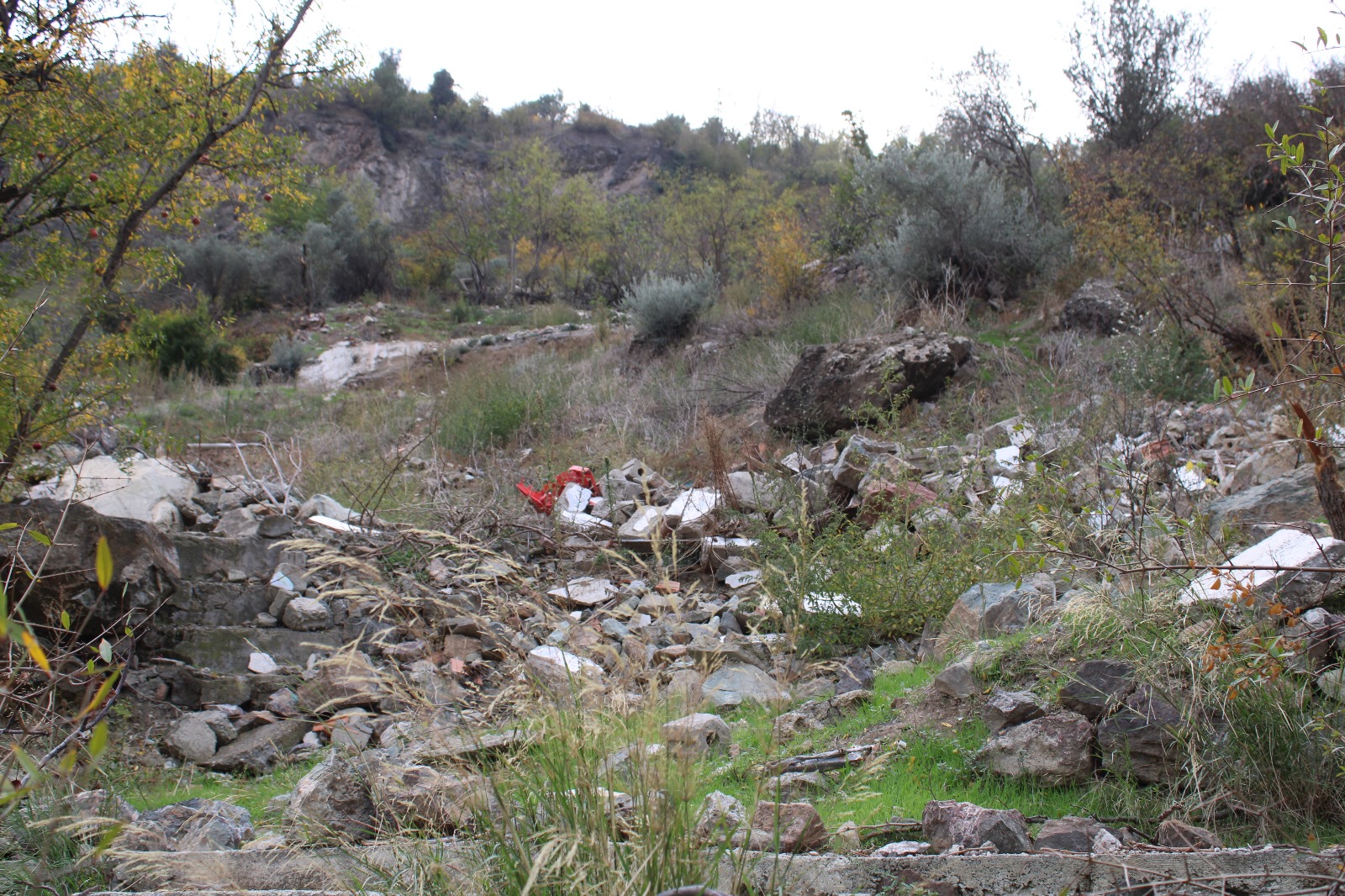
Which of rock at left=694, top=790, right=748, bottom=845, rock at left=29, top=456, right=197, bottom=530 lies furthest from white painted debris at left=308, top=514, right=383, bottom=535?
rock at left=694, top=790, right=748, bottom=845

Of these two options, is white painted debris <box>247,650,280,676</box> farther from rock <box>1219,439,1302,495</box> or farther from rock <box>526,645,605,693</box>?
rock <box>1219,439,1302,495</box>

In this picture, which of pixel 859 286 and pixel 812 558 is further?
pixel 859 286

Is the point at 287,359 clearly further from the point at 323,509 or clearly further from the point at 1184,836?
the point at 1184,836

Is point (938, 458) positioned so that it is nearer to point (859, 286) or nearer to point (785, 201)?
point (859, 286)

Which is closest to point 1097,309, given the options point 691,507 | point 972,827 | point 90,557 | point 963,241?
point 963,241

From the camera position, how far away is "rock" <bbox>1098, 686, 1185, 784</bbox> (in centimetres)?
225

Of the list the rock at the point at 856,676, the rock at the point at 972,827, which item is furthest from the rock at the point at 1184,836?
the rock at the point at 856,676

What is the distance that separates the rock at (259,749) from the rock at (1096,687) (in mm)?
2830

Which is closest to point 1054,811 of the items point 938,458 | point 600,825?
point 600,825

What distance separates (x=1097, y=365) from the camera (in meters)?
8.07

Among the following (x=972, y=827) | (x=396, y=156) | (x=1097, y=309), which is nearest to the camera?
(x=972, y=827)

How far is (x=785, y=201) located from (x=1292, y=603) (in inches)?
812

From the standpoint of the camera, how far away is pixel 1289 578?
8.27 feet

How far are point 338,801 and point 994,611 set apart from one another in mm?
2626
